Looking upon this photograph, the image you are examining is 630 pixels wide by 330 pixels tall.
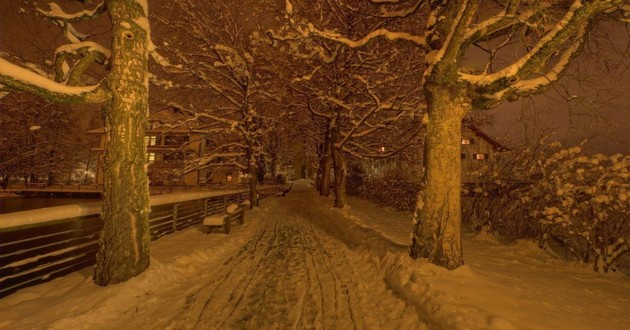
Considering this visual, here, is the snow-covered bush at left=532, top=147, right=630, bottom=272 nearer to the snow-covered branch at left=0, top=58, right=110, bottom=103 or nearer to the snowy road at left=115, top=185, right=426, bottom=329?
the snowy road at left=115, top=185, right=426, bottom=329

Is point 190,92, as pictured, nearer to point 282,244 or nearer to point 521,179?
point 282,244

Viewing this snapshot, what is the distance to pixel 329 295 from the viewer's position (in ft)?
16.5

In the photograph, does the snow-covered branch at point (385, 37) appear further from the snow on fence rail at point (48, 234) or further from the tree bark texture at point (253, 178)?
the tree bark texture at point (253, 178)

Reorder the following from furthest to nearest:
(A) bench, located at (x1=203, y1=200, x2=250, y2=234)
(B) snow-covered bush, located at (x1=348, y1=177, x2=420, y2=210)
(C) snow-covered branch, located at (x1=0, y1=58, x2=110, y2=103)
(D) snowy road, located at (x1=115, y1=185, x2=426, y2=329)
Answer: (B) snow-covered bush, located at (x1=348, y1=177, x2=420, y2=210)
(A) bench, located at (x1=203, y1=200, x2=250, y2=234)
(D) snowy road, located at (x1=115, y1=185, x2=426, y2=329)
(C) snow-covered branch, located at (x1=0, y1=58, x2=110, y2=103)

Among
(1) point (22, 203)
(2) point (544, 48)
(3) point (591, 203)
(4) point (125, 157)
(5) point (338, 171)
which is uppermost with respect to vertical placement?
(2) point (544, 48)

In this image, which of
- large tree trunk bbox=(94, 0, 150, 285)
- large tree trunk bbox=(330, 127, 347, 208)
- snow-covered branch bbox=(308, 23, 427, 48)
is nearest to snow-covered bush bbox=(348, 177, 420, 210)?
large tree trunk bbox=(330, 127, 347, 208)

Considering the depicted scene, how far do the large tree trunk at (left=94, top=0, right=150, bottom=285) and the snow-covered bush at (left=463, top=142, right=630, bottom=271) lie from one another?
8.46 m

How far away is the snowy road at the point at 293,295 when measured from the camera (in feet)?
13.5

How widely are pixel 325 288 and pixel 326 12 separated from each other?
41.5ft

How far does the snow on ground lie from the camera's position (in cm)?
396

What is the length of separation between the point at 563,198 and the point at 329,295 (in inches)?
247

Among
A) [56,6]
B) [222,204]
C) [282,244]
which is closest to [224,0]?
[222,204]

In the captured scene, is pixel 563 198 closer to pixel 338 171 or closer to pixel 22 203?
pixel 338 171

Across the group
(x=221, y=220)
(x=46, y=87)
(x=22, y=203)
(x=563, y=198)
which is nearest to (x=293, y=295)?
(x=46, y=87)
